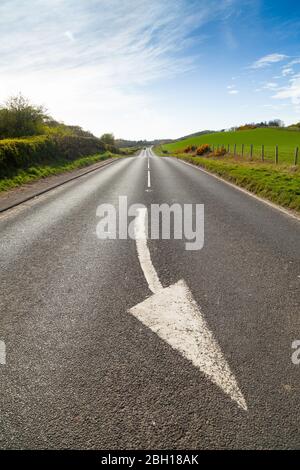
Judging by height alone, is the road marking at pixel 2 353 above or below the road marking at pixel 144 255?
below

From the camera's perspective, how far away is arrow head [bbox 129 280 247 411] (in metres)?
2.60

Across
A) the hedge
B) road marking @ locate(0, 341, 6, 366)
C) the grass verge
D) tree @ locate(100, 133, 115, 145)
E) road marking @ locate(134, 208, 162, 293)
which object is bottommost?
road marking @ locate(0, 341, 6, 366)

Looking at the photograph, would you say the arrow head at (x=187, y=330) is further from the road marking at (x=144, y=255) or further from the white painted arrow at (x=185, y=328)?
the road marking at (x=144, y=255)

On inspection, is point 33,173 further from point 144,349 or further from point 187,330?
point 144,349

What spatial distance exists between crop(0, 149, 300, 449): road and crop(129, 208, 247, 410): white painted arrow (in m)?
0.02

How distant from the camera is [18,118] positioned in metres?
25.1

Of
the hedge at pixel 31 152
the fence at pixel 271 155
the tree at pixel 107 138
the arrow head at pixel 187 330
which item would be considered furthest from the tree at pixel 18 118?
the tree at pixel 107 138

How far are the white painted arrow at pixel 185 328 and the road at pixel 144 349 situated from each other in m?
0.02

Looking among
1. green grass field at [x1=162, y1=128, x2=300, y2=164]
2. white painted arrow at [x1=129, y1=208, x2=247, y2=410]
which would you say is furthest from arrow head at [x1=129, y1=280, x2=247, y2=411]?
green grass field at [x1=162, y1=128, x2=300, y2=164]

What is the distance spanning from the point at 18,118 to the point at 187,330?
26983mm

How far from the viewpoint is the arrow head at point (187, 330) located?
8.52 ft

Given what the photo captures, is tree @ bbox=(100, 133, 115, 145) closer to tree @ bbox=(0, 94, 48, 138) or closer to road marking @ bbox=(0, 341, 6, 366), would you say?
tree @ bbox=(0, 94, 48, 138)

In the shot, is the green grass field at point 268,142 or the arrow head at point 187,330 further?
the green grass field at point 268,142
